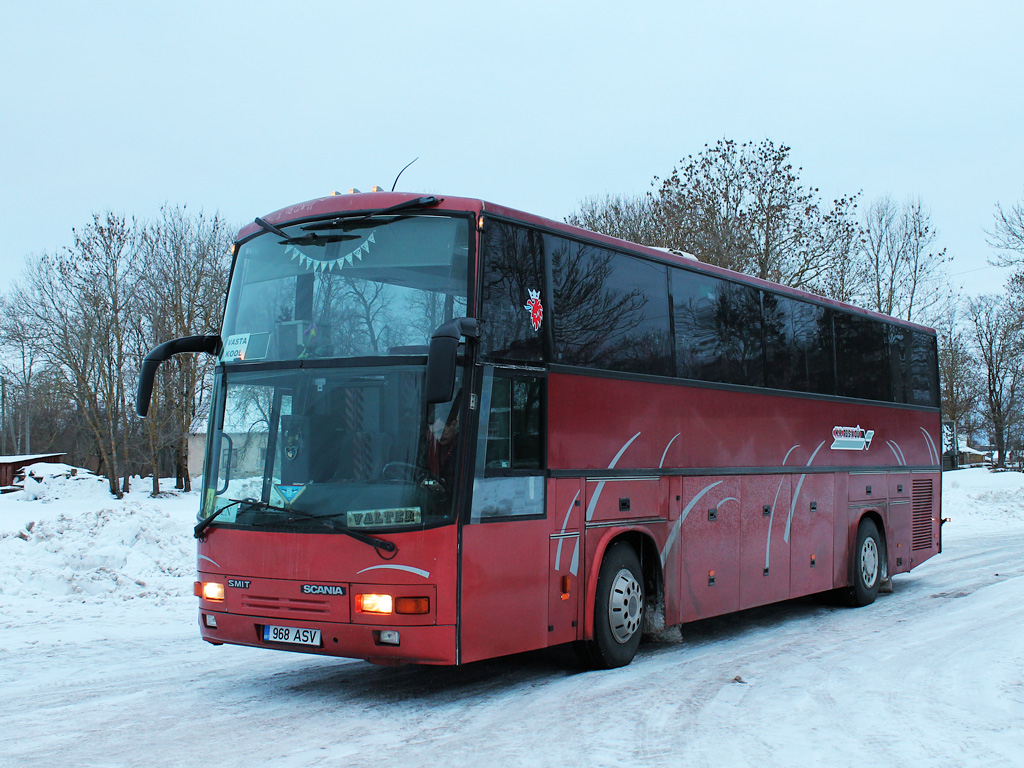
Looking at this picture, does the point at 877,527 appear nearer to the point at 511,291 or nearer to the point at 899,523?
the point at 899,523

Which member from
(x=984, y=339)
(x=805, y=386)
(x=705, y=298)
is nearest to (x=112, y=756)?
(x=705, y=298)

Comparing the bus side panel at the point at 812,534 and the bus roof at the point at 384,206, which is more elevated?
the bus roof at the point at 384,206

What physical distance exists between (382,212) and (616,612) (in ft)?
13.4

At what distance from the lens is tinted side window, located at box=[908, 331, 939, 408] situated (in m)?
15.2

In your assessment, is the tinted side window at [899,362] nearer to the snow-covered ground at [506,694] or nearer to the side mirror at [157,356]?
the snow-covered ground at [506,694]

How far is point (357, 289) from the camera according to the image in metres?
7.44

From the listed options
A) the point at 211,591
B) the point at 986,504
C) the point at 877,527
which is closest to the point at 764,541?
the point at 877,527

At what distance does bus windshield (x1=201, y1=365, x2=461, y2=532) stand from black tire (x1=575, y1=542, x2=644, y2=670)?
227cm

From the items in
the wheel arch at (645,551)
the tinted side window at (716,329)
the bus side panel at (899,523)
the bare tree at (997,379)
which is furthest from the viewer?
the bare tree at (997,379)

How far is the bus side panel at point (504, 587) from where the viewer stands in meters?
7.14

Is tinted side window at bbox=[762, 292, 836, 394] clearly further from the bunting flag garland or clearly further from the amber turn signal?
the amber turn signal

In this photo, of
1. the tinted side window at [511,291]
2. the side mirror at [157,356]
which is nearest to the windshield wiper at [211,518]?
the side mirror at [157,356]

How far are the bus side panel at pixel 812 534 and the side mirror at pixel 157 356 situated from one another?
23.6 feet

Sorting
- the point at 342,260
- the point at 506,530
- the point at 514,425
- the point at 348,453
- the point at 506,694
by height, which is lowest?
the point at 506,694
